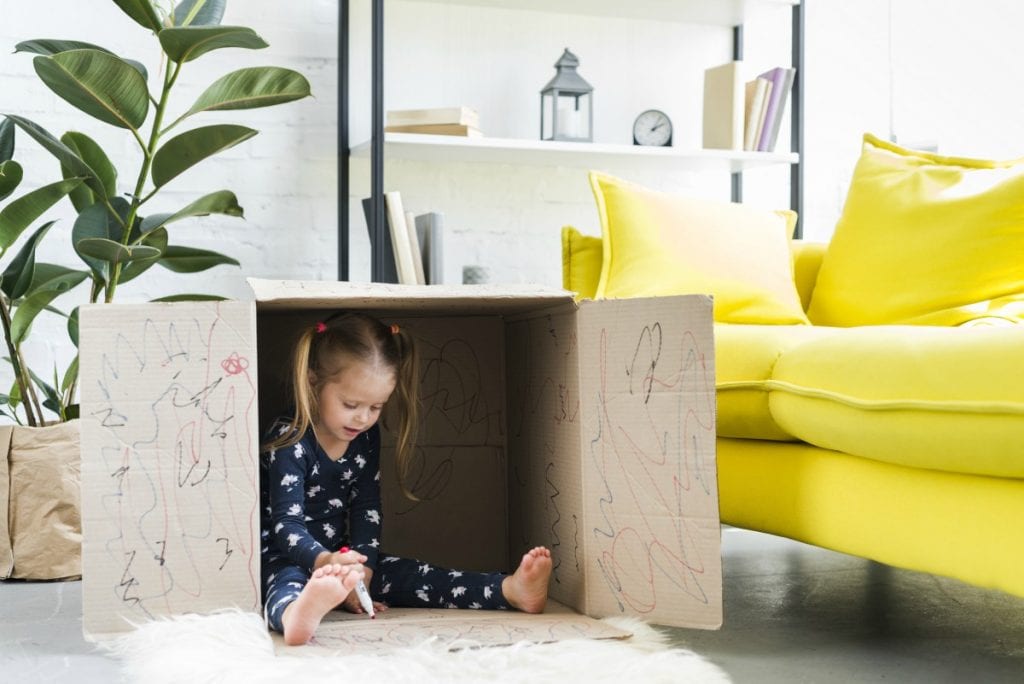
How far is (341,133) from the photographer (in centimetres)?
250

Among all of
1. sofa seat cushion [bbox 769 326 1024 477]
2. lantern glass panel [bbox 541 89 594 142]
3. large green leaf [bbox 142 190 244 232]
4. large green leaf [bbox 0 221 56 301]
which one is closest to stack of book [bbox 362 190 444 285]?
large green leaf [bbox 142 190 244 232]

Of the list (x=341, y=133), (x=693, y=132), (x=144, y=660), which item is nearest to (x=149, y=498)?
(x=144, y=660)

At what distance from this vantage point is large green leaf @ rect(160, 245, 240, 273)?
212 cm

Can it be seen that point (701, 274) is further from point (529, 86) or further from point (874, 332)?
point (529, 86)

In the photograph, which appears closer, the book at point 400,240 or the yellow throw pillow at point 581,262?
the yellow throw pillow at point 581,262

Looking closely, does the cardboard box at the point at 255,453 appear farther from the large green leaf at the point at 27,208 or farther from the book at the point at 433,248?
the book at the point at 433,248

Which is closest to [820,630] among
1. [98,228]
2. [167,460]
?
[167,460]

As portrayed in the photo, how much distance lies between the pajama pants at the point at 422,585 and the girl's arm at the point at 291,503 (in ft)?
0.11

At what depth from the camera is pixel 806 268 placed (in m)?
2.13

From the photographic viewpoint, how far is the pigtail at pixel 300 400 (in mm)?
1546

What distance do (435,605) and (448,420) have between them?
419 millimetres

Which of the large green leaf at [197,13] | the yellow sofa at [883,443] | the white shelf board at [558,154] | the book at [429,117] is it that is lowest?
the yellow sofa at [883,443]

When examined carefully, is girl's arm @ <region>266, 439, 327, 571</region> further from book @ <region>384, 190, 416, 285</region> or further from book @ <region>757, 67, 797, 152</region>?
book @ <region>757, 67, 797, 152</region>

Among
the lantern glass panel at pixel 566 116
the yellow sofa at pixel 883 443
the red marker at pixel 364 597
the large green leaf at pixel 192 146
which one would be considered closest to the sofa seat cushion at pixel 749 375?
the yellow sofa at pixel 883 443
